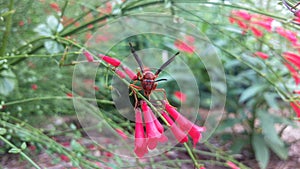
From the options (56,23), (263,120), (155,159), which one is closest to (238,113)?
(263,120)

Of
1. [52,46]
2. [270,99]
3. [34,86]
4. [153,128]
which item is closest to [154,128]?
[153,128]

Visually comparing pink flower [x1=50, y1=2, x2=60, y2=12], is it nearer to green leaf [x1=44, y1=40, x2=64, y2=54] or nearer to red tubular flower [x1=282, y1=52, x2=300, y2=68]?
green leaf [x1=44, y1=40, x2=64, y2=54]

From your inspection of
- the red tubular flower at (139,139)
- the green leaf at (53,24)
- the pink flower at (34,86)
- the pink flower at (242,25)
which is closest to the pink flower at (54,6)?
the green leaf at (53,24)

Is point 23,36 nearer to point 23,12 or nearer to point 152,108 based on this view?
point 23,12

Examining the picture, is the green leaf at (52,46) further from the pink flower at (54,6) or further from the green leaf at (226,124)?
the green leaf at (226,124)

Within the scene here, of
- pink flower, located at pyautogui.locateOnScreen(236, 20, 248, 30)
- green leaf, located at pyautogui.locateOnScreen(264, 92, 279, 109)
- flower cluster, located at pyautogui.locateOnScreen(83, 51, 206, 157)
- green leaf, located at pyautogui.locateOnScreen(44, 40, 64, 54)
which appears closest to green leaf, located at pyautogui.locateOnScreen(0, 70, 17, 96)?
green leaf, located at pyautogui.locateOnScreen(44, 40, 64, 54)

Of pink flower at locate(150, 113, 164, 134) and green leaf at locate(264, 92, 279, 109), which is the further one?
green leaf at locate(264, 92, 279, 109)
